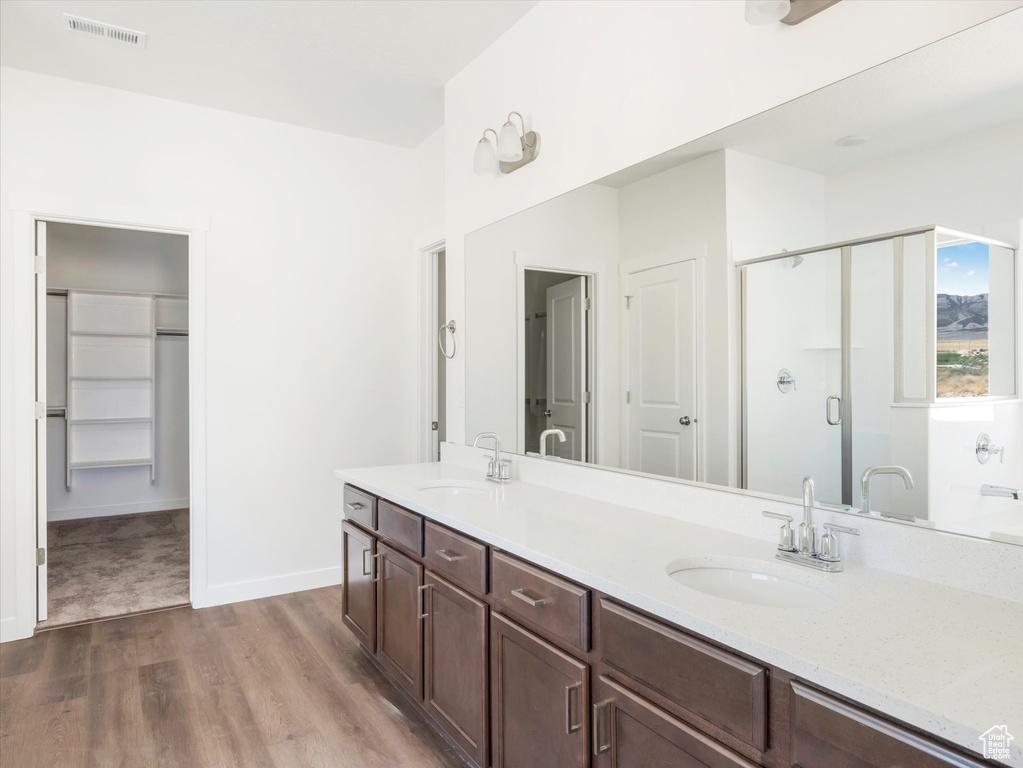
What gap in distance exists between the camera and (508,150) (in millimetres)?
2492

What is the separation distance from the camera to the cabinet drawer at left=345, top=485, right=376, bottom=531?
2.54 metres

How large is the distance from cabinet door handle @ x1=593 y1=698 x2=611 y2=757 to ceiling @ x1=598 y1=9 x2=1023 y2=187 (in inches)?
52.4

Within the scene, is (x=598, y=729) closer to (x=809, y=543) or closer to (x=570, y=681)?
(x=570, y=681)

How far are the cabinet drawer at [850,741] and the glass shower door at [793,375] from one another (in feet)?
2.15

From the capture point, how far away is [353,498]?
2.74 metres

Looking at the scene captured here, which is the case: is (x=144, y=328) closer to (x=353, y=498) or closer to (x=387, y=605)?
(x=353, y=498)

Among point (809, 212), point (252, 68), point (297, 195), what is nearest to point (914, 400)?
point (809, 212)

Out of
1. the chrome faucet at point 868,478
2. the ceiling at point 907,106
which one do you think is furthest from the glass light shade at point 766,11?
the chrome faucet at point 868,478

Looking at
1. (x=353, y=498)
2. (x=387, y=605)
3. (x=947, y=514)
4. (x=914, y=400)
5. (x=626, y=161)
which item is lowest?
(x=387, y=605)

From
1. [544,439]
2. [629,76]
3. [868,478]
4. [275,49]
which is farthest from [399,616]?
Answer: [275,49]

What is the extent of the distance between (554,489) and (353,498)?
93cm

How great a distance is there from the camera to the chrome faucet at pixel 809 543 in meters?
1.35

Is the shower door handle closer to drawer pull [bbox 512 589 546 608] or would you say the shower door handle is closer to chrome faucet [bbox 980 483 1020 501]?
chrome faucet [bbox 980 483 1020 501]

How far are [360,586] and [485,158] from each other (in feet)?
6.34
